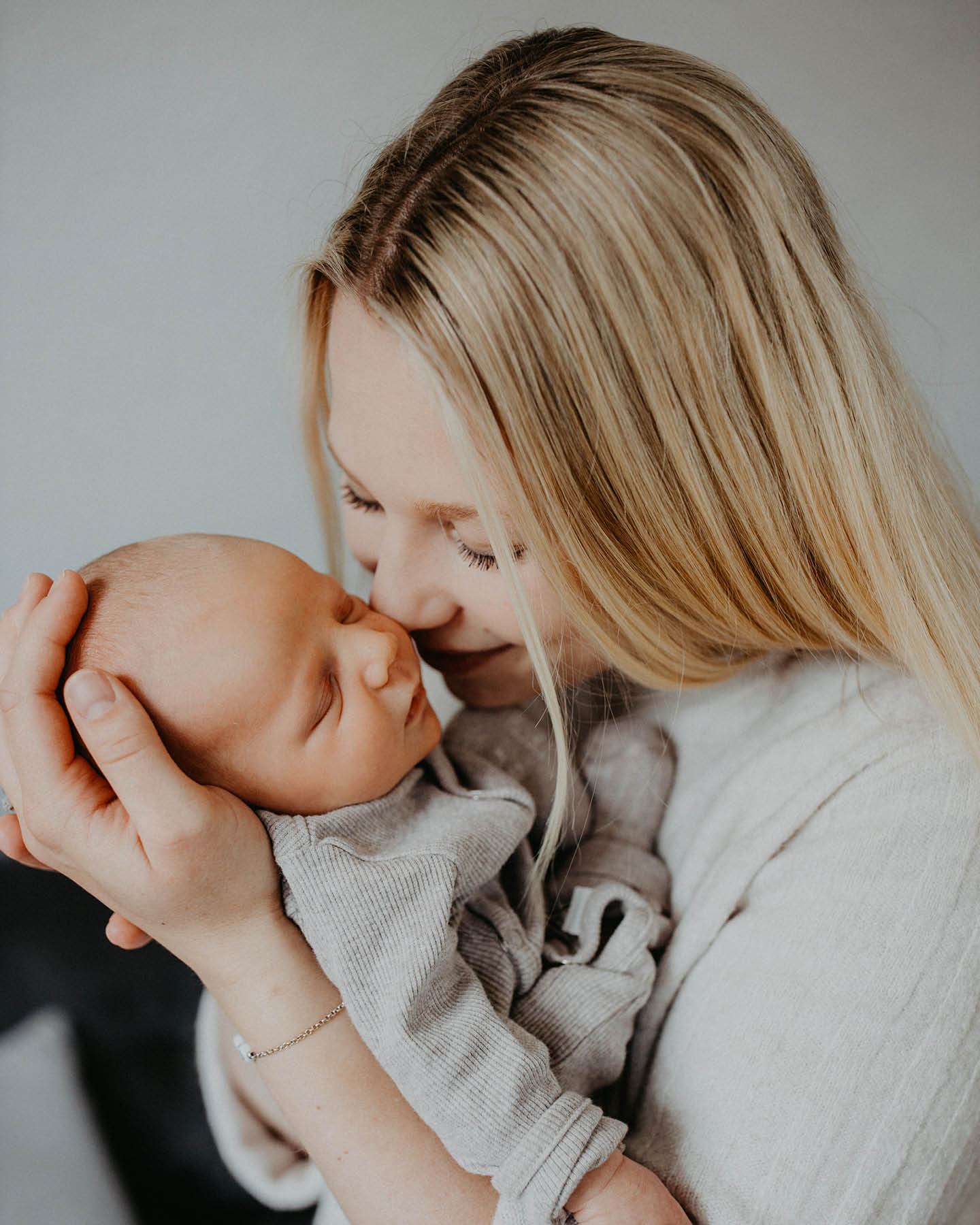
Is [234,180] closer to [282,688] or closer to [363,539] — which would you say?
[363,539]

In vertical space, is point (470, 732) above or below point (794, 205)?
below

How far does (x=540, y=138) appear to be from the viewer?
35.0 inches

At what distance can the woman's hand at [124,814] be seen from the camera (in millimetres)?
820

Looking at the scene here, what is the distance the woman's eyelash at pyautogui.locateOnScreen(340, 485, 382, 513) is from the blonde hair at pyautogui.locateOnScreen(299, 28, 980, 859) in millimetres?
242

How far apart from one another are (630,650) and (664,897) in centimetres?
35

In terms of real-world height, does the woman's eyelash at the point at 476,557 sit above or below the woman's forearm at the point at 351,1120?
above

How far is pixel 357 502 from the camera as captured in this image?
1.14 m

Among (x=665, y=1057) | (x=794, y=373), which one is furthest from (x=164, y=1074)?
(x=794, y=373)

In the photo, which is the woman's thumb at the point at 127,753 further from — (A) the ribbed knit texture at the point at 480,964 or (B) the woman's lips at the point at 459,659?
(B) the woman's lips at the point at 459,659

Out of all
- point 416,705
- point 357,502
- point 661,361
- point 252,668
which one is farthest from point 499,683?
point 661,361

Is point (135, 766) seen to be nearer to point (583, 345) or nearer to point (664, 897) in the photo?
point (583, 345)

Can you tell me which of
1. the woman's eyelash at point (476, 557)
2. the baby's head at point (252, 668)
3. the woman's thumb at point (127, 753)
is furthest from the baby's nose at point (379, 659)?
the woman's thumb at point (127, 753)

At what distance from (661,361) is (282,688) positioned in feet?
1.66

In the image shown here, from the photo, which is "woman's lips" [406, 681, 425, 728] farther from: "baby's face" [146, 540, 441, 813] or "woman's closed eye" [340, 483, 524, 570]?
"woman's closed eye" [340, 483, 524, 570]
